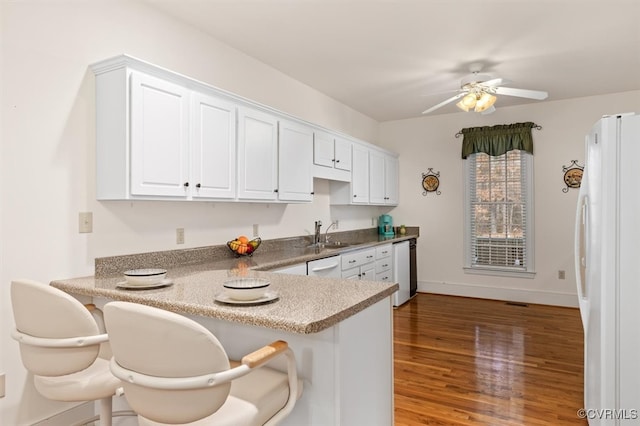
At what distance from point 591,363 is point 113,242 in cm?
291

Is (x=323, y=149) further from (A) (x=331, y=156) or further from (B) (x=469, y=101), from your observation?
(B) (x=469, y=101)

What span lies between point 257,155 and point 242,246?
766 millimetres

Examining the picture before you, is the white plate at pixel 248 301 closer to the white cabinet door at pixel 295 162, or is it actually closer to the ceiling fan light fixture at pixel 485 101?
the white cabinet door at pixel 295 162

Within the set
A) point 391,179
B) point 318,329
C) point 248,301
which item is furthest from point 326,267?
point 391,179

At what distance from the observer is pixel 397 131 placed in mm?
6281

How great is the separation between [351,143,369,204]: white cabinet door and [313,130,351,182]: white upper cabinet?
0.14 m

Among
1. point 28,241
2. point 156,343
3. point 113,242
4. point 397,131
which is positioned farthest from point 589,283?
point 397,131

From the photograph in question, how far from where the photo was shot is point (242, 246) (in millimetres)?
3258

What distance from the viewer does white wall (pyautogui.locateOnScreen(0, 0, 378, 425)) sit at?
203cm

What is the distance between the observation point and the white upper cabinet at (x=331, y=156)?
4125 millimetres

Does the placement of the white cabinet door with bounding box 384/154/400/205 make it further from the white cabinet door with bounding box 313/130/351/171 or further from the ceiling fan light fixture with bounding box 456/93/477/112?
the ceiling fan light fixture with bounding box 456/93/477/112

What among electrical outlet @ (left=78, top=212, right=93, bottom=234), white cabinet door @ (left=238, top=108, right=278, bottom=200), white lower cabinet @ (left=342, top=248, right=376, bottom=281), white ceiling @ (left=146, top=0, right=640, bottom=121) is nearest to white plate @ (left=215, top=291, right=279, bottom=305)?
electrical outlet @ (left=78, top=212, right=93, bottom=234)

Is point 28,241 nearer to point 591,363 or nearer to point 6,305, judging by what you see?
point 6,305

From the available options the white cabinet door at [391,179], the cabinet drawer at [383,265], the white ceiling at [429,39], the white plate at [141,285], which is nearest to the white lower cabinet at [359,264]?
the cabinet drawer at [383,265]
